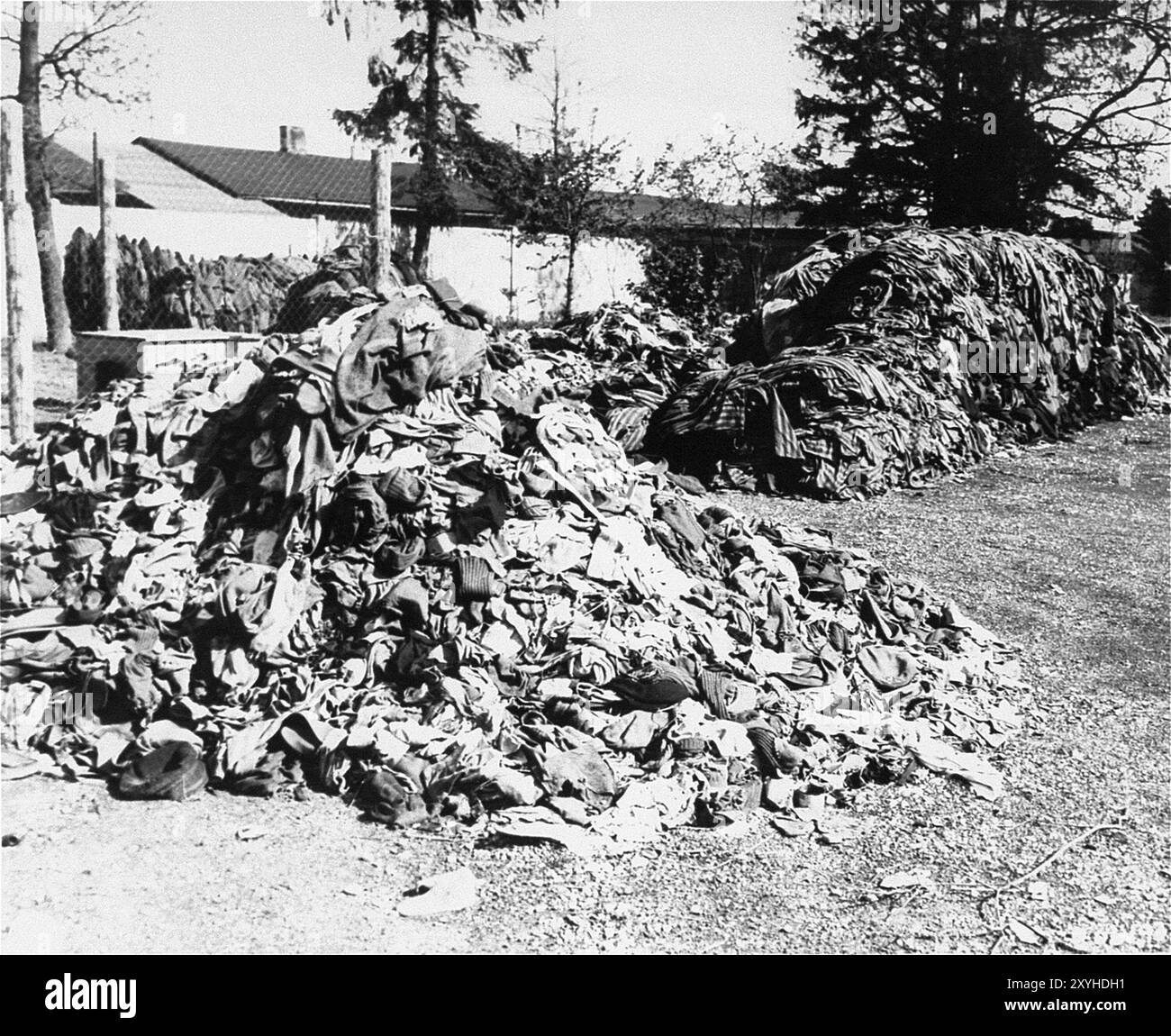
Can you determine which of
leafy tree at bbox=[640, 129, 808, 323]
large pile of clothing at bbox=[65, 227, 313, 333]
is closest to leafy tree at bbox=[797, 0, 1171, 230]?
leafy tree at bbox=[640, 129, 808, 323]

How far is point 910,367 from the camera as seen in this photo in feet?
36.5

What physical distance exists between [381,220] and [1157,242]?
96.0ft

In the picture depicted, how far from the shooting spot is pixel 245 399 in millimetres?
5922

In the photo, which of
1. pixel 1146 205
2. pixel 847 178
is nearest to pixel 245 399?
pixel 847 178

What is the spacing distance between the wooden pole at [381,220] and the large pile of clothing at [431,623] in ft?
7.01

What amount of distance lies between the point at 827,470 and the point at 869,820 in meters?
5.45

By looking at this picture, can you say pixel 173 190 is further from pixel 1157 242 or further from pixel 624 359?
pixel 1157 242

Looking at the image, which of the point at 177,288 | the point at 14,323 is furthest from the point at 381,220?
the point at 177,288

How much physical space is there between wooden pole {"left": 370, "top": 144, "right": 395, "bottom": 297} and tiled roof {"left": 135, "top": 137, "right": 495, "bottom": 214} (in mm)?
18201

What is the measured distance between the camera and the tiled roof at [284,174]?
2883cm

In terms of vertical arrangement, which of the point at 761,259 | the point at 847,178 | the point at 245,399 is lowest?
the point at 245,399

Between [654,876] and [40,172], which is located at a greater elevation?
[40,172]

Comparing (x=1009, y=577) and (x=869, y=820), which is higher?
(x=1009, y=577)
